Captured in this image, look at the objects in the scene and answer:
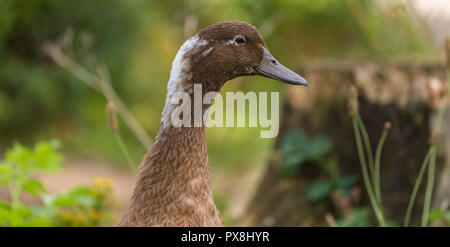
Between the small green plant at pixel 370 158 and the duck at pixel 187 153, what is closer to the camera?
the duck at pixel 187 153

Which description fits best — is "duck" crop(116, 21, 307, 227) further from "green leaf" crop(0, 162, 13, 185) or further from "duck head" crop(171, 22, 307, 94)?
"green leaf" crop(0, 162, 13, 185)

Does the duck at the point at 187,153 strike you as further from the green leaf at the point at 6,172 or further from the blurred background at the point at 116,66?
the blurred background at the point at 116,66

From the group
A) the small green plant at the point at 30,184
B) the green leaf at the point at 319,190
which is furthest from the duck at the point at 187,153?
the green leaf at the point at 319,190

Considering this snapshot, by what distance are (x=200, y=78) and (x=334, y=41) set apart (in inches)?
173

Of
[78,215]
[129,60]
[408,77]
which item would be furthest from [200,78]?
[129,60]

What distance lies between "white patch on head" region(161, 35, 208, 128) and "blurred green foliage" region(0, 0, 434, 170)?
3123 mm

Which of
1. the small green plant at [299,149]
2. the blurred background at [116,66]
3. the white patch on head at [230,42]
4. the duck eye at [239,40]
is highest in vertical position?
the blurred background at [116,66]

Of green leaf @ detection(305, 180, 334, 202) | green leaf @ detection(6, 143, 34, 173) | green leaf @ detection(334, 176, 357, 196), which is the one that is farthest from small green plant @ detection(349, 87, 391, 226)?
green leaf @ detection(6, 143, 34, 173)

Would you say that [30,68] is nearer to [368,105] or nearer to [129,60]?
[129,60]

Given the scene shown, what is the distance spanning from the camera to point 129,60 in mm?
6391

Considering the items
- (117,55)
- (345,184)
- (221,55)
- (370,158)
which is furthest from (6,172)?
(117,55)

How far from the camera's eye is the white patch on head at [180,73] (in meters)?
2.27
